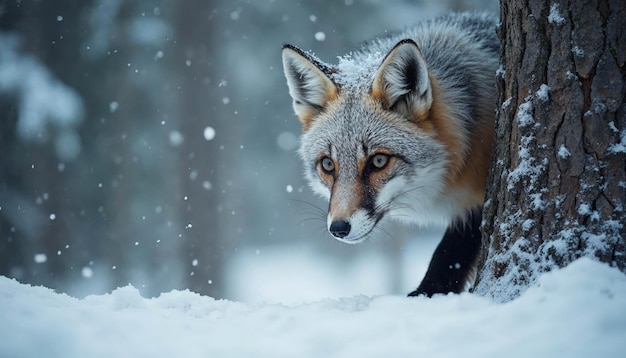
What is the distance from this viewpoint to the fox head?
3982 millimetres

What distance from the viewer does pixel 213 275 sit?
12883 millimetres

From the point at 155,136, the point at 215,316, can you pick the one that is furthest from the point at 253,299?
the point at 215,316

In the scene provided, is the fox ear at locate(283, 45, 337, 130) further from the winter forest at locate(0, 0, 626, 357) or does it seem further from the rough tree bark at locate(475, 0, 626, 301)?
the winter forest at locate(0, 0, 626, 357)

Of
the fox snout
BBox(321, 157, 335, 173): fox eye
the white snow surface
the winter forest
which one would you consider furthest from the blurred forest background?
the white snow surface

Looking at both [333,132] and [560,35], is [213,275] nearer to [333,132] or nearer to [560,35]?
[333,132]

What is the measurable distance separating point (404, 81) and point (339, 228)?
1242 millimetres

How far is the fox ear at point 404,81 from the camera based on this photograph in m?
3.98

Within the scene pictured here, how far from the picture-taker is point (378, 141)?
13.6ft

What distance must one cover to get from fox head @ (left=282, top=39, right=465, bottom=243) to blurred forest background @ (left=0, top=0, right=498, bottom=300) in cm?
804

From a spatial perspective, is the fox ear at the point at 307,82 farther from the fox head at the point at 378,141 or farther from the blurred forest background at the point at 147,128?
the blurred forest background at the point at 147,128

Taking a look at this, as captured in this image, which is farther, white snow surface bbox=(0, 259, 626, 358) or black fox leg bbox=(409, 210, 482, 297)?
black fox leg bbox=(409, 210, 482, 297)

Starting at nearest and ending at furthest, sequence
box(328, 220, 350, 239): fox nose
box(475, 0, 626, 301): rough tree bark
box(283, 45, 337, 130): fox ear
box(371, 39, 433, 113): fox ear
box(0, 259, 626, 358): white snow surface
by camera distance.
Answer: box(0, 259, 626, 358): white snow surface
box(475, 0, 626, 301): rough tree bark
box(328, 220, 350, 239): fox nose
box(371, 39, 433, 113): fox ear
box(283, 45, 337, 130): fox ear

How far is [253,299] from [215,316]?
1358 centimetres

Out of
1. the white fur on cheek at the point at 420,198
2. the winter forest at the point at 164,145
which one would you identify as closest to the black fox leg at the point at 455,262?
the white fur on cheek at the point at 420,198
